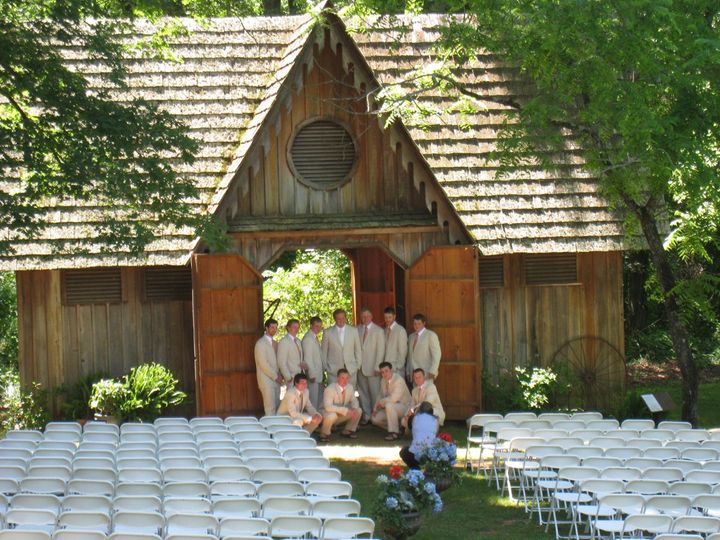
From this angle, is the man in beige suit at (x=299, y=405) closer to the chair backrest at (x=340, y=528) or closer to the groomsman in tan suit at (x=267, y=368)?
the groomsman in tan suit at (x=267, y=368)

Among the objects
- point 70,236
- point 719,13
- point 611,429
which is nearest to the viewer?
point 611,429

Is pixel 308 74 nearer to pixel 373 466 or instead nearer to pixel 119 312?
pixel 119 312

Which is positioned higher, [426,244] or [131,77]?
[131,77]

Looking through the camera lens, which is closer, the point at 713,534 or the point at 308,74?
the point at 713,534

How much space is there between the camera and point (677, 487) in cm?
1154

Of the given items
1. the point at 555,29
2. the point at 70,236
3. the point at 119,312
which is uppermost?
the point at 555,29

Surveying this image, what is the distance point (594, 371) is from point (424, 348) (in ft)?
12.0

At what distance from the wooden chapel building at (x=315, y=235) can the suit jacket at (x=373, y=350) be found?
0.61 m

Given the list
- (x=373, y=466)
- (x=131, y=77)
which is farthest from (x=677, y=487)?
(x=131, y=77)

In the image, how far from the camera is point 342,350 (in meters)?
19.2

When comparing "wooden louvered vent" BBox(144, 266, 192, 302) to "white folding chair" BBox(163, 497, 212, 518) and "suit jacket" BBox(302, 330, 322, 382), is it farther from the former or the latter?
"white folding chair" BBox(163, 497, 212, 518)

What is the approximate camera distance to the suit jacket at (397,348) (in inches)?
758

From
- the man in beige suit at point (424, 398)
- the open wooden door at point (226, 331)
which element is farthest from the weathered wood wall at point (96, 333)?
the man in beige suit at point (424, 398)

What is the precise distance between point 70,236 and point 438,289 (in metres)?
5.92
